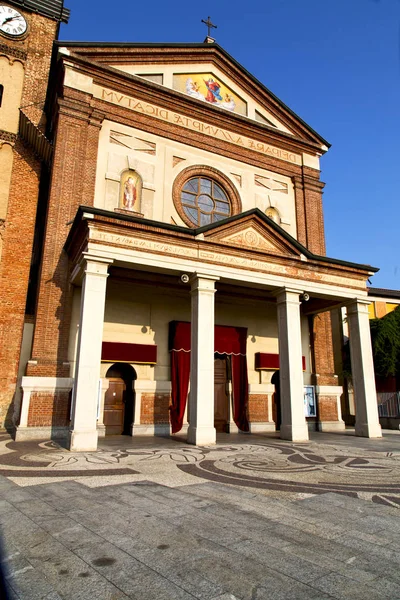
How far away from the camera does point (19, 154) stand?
17.4m

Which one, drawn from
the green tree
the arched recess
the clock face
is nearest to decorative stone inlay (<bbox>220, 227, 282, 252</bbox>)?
the arched recess

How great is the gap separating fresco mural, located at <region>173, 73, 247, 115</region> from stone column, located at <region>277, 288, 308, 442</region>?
10.7m

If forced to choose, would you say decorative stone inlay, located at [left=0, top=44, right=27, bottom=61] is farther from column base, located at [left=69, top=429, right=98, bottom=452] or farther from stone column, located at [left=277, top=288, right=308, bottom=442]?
column base, located at [left=69, top=429, right=98, bottom=452]

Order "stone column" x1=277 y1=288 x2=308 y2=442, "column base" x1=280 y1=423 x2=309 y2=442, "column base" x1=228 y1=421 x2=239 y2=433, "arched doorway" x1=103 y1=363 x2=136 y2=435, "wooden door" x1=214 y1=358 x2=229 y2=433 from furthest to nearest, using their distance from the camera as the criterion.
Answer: "wooden door" x1=214 y1=358 x2=229 y2=433 < "column base" x1=228 y1=421 x2=239 y2=433 < "arched doorway" x1=103 y1=363 x2=136 y2=435 < "stone column" x1=277 y1=288 x2=308 y2=442 < "column base" x1=280 y1=423 x2=309 y2=442

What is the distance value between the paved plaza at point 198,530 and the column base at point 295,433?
482cm

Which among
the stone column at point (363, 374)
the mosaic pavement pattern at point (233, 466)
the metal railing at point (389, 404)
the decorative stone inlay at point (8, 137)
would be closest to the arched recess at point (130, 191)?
the decorative stone inlay at point (8, 137)

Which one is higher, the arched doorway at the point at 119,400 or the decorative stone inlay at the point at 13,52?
the decorative stone inlay at the point at 13,52

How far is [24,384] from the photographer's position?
1254cm

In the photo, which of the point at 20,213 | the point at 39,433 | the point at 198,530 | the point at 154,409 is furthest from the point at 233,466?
the point at 20,213

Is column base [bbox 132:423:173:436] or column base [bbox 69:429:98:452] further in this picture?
column base [bbox 132:423:173:436]

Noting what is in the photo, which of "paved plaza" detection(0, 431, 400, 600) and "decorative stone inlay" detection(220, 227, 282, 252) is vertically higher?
"decorative stone inlay" detection(220, 227, 282, 252)

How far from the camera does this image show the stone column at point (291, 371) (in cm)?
1323

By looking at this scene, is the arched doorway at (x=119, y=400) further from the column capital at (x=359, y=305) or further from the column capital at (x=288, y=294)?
the column capital at (x=359, y=305)

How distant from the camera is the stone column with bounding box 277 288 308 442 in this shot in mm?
13234
